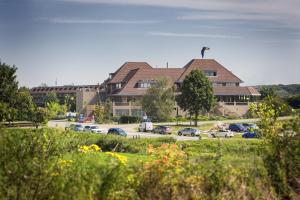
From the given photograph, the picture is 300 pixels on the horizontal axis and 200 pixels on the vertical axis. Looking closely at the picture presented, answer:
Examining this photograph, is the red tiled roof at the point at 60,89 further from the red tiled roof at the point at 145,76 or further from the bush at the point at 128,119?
the bush at the point at 128,119

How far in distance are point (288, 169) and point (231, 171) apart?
2.07 metres

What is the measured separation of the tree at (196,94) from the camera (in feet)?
225

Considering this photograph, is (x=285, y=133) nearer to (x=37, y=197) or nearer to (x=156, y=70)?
(x=37, y=197)

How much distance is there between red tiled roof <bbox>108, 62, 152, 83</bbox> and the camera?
8944 centimetres

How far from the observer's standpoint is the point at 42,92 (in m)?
137

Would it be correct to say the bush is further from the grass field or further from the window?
the grass field

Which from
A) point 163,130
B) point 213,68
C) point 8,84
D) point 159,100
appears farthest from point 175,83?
point 8,84

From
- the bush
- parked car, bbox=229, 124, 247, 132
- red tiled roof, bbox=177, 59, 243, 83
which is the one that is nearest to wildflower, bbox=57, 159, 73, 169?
parked car, bbox=229, 124, 247, 132

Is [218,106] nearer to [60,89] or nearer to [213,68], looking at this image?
[213,68]

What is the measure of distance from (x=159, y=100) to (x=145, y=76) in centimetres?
1381

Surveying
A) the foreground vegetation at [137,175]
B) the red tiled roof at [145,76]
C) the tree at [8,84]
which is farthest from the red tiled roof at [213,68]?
the foreground vegetation at [137,175]

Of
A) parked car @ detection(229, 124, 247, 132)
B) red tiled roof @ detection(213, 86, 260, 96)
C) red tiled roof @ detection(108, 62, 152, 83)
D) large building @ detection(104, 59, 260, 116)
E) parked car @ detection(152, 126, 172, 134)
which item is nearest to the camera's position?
parked car @ detection(152, 126, 172, 134)

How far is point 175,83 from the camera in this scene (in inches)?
3433

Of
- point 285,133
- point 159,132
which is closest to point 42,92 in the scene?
point 159,132
